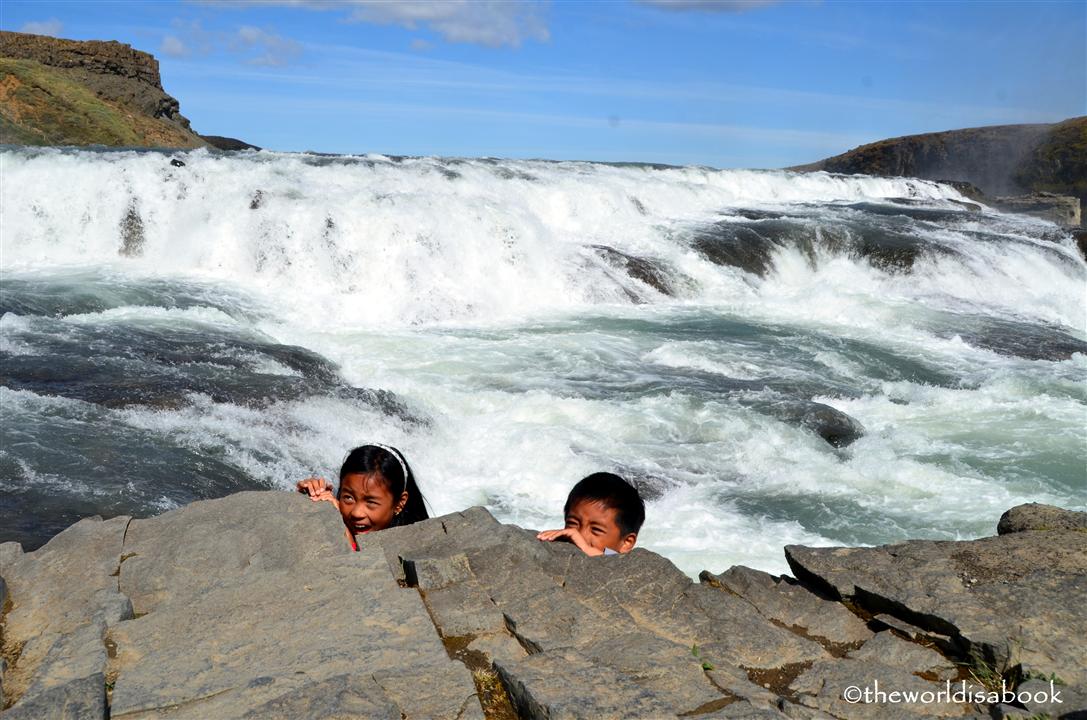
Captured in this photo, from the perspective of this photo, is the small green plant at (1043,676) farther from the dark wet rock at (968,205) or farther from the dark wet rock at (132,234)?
the dark wet rock at (968,205)

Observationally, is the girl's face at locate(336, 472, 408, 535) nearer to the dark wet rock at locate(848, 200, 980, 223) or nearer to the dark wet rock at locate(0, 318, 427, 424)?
the dark wet rock at locate(0, 318, 427, 424)

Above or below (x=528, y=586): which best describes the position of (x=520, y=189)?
above

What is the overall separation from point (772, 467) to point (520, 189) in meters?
14.6

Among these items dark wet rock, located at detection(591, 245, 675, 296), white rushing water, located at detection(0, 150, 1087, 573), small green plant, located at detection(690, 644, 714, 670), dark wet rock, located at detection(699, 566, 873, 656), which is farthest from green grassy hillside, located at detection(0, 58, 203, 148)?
small green plant, located at detection(690, 644, 714, 670)

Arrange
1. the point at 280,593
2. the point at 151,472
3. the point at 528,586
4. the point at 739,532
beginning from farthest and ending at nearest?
the point at 739,532, the point at 151,472, the point at 528,586, the point at 280,593

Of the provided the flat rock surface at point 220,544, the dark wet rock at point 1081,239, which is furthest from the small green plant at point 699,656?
the dark wet rock at point 1081,239

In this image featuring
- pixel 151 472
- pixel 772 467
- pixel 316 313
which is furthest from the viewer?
pixel 316 313

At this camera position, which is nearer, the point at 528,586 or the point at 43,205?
the point at 528,586

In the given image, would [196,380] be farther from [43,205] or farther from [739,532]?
[43,205]

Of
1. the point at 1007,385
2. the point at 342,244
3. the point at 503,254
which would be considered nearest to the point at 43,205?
the point at 342,244

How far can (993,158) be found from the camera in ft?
160

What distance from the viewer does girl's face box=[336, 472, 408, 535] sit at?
13.7 feet

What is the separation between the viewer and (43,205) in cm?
1695

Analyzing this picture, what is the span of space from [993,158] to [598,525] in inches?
2001
